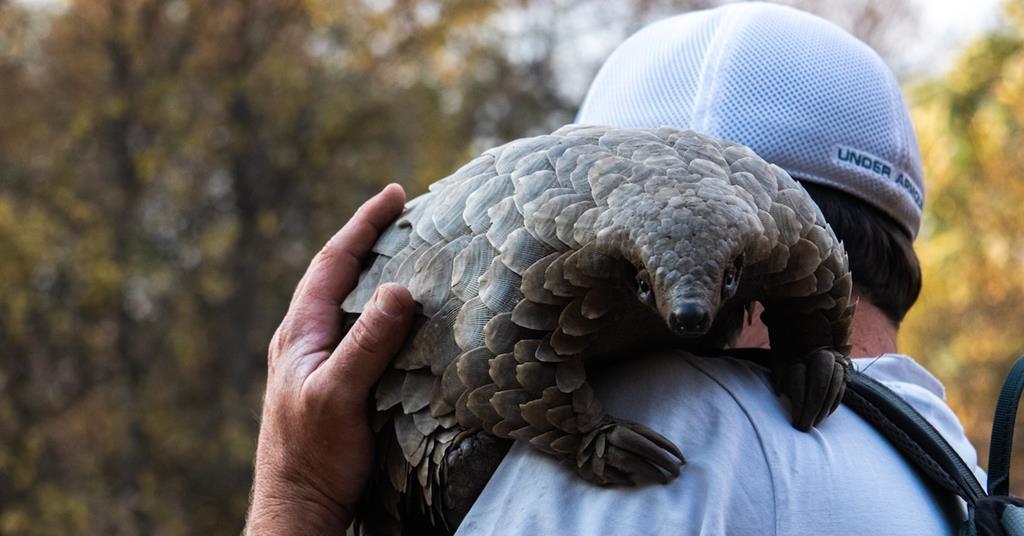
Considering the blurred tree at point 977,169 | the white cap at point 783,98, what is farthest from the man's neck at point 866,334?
the blurred tree at point 977,169

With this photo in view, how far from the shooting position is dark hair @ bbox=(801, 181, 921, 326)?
233 centimetres

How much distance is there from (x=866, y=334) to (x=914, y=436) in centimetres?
54

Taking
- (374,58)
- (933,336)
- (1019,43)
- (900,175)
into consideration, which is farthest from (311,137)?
(900,175)

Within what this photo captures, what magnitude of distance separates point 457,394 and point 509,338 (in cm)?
15

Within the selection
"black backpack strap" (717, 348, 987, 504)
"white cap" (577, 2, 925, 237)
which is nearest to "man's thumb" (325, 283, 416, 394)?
"black backpack strap" (717, 348, 987, 504)

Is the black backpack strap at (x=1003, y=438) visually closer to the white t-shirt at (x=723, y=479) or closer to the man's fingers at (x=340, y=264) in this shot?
the white t-shirt at (x=723, y=479)

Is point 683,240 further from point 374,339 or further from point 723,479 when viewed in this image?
point 374,339

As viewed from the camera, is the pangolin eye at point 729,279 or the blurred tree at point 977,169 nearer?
the pangolin eye at point 729,279

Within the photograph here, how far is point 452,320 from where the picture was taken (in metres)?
1.91

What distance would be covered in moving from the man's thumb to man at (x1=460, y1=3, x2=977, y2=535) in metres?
0.33

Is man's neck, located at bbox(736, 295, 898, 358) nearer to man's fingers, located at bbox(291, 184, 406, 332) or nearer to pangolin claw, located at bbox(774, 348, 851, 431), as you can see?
pangolin claw, located at bbox(774, 348, 851, 431)

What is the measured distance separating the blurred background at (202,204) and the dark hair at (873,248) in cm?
780

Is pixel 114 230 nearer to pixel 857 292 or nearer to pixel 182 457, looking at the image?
pixel 182 457

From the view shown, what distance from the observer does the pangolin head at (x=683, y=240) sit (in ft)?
5.15
